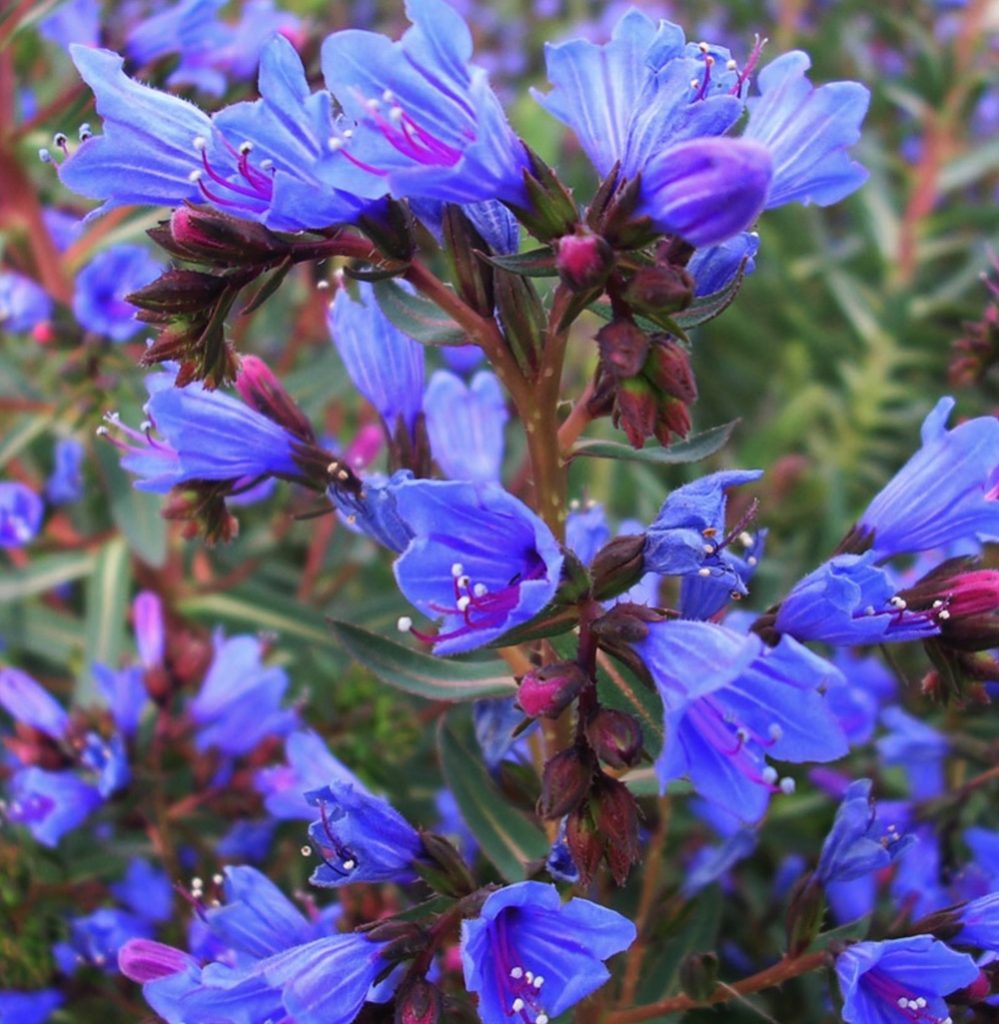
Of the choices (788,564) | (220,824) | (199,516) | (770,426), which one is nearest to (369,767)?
(220,824)

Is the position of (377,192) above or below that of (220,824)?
above

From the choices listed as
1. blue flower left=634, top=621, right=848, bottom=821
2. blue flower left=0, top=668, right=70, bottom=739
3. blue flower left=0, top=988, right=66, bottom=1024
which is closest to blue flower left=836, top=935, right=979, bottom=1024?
blue flower left=634, top=621, right=848, bottom=821

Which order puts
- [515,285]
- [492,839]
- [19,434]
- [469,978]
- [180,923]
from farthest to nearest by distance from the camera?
1. [19,434]
2. [180,923]
3. [492,839]
4. [515,285]
5. [469,978]

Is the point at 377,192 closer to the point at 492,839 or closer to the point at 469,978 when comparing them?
the point at 469,978

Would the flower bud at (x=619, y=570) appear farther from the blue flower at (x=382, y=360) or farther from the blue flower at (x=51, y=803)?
the blue flower at (x=51, y=803)

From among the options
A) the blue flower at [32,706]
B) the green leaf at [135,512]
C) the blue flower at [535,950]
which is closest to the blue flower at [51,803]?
the blue flower at [32,706]

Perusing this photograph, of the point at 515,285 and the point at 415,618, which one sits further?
the point at 415,618
